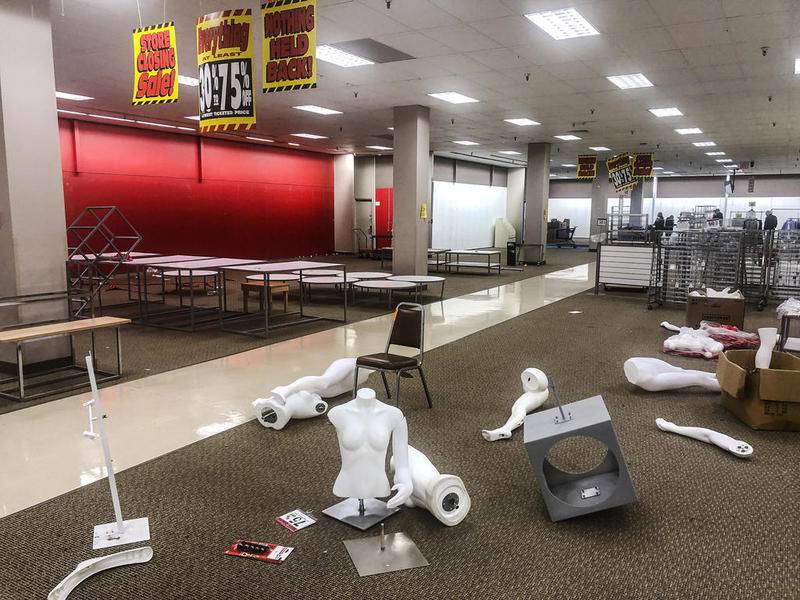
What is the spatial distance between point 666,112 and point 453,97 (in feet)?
16.2

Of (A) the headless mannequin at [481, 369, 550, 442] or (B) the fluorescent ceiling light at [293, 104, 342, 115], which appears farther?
(B) the fluorescent ceiling light at [293, 104, 342, 115]

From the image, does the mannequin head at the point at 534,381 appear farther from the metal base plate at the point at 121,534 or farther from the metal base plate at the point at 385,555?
the metal base plate at the point at 121,534

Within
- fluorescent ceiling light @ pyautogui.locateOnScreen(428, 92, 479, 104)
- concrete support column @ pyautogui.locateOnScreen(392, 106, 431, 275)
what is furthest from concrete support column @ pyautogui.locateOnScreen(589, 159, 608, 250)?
fluorescent ceiling light @ pyautogui.locateOnScreen(428, 92, 479, 104)

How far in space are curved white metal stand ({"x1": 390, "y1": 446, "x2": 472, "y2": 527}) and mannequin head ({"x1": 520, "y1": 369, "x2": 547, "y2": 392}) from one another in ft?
5.74

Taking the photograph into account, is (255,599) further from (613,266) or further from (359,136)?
(359,136)

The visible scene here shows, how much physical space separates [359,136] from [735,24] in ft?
36.7

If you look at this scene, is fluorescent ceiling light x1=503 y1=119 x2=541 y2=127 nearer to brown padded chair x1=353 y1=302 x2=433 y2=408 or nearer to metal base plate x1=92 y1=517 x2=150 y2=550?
brown padded chair x1=353 y1=302 x2=433 y2=408

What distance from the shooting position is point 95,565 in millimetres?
2635

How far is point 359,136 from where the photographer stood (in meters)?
16.9

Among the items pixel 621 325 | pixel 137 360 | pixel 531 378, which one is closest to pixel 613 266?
pixel 621 325

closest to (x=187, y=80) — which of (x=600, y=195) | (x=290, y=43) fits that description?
(x=290, y=43)

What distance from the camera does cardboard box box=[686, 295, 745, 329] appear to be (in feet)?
26.1

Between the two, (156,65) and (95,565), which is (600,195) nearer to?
(156,65)

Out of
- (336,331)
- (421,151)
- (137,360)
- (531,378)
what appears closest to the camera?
(531,378)
